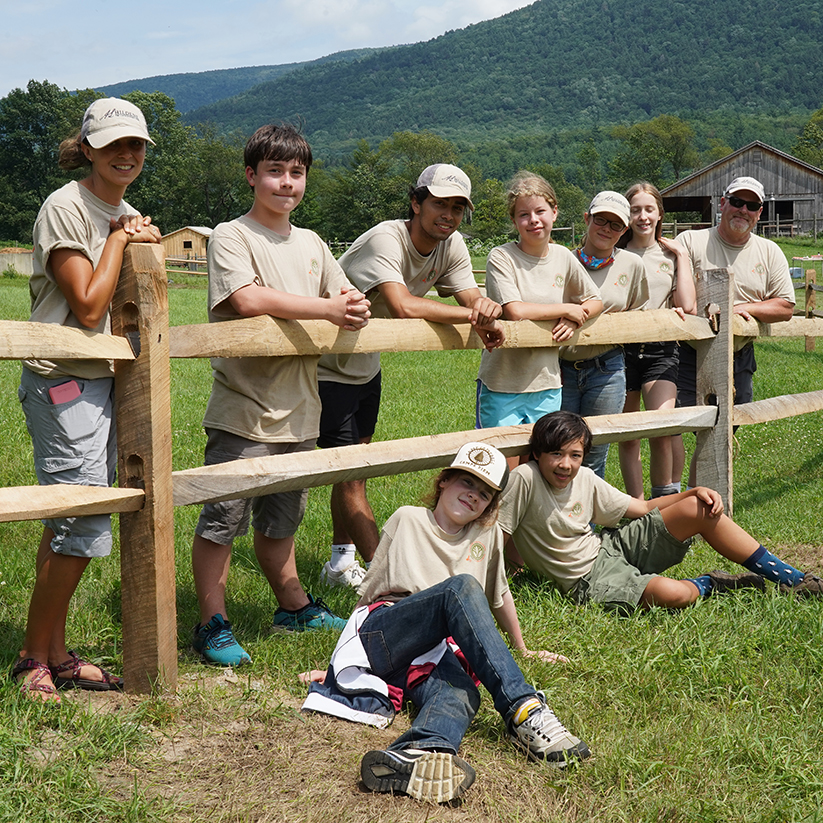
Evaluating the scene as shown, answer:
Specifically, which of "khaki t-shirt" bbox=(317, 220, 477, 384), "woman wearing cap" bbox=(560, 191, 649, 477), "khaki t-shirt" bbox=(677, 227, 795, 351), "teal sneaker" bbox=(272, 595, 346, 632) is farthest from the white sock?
"khaki t-shirt" bbox=(677, 227, 795, 351)

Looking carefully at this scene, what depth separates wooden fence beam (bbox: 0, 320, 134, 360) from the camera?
290 centimetres

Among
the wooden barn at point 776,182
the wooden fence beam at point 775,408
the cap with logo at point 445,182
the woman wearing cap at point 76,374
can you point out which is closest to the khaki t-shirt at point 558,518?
the cap with logo at point 445,182

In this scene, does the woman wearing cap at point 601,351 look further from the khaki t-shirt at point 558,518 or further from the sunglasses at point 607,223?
the khaki t-shirt at point 558,518

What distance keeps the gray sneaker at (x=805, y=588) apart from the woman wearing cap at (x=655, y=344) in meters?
1.48

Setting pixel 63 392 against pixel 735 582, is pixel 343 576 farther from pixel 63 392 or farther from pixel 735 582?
pixel 63 392

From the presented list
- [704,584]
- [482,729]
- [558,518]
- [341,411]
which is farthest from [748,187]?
[482,729]

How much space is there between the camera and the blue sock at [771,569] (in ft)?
15.0

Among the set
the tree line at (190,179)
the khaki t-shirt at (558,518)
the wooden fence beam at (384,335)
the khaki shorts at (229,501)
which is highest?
the tree line at (190,179)

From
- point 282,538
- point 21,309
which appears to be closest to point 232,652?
point 282,538

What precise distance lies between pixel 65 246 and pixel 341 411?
178cm

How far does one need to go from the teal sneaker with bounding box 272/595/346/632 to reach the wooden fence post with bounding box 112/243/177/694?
0.80 meters

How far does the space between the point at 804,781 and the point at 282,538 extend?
7.11 feet

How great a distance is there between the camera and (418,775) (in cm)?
283

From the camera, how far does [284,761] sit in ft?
9.79
